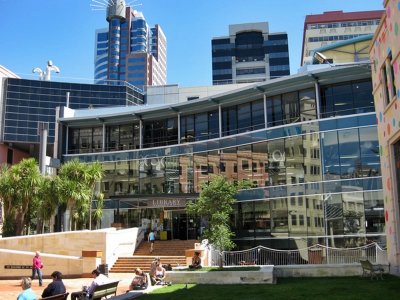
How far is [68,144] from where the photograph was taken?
148 feet

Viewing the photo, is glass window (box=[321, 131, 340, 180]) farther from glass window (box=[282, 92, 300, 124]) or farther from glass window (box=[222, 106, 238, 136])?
glass window (box=[222, 106, 238, 136])

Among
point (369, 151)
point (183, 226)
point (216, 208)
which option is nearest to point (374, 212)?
point (369, 151)

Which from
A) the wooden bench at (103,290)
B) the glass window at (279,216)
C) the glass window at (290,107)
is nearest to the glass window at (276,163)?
the glass window at (279,216)

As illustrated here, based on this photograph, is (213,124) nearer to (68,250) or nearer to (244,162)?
(244,162)

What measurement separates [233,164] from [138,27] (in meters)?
159

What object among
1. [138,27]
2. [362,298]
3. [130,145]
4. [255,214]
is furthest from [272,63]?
[362,298]

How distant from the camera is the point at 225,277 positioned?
1825 cm

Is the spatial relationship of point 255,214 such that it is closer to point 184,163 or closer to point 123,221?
point 184,163

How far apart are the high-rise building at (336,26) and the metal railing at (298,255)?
9000 centimetres

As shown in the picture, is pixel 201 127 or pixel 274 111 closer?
pixel 274 111

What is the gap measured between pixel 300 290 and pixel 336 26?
109 metres

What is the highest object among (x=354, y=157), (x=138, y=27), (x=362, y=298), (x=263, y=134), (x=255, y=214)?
(x=138, y=27)

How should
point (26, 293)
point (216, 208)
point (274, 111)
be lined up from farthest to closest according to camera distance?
point (274, 111), point (216, 208), point (26, 293)

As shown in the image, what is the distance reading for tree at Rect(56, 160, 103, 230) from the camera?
33594 mm
